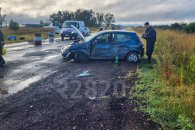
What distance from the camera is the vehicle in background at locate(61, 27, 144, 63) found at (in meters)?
15.5

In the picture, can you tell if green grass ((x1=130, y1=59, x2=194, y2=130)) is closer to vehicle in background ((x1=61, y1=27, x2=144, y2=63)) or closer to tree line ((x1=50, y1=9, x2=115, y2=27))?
vehicle in background ((x1=61, y1=27, x2=144, y2=63))

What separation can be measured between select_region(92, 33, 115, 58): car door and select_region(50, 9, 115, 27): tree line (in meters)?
79.2

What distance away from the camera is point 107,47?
15602mm

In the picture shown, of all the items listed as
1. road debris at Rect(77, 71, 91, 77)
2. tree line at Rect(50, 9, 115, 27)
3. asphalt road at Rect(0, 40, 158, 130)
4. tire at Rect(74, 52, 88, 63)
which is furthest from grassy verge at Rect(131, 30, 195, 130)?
tree line at Rect(50, 9, 115, 27)

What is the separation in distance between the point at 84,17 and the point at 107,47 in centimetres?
8262

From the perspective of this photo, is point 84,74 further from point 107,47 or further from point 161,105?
point 161,105

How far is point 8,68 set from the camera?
14.0 metres

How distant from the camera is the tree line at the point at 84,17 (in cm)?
9644

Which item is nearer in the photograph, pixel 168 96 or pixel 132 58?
pixel 168 96

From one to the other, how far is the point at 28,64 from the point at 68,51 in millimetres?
2034

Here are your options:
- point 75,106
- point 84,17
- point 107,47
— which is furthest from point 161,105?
point 84,17

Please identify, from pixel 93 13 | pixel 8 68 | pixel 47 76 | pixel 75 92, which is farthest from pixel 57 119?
pixel 93 13

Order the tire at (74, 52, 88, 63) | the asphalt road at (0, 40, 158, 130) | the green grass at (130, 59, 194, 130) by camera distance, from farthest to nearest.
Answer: the tire at (74, 52, 88, 63) < the asphalt road at (0, 40, 158, 130) < the green grass at (130, 59, 194, 130)

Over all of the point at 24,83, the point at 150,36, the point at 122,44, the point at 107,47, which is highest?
the point at 150,36
